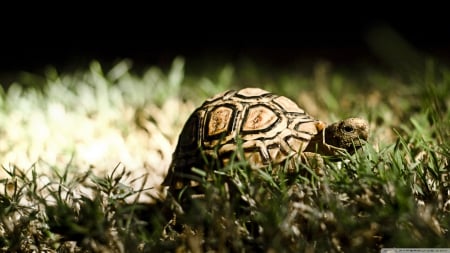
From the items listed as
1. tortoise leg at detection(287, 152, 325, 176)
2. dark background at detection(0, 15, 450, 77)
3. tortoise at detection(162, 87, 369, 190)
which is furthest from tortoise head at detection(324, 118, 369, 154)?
dark background at detection(0, 15, 450, 77)

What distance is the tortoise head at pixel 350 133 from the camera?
2057mm

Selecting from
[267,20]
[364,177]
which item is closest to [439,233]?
[364,177]

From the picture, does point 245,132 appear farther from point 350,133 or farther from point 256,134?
point 350,133

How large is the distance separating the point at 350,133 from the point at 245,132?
380 millimetres

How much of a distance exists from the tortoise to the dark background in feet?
10.6

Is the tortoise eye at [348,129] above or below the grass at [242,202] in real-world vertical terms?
above

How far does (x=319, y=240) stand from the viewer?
170 centimetres

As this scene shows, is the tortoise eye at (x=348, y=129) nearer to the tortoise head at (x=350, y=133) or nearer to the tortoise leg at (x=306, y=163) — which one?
the tortoise head at (x=350, y=133)

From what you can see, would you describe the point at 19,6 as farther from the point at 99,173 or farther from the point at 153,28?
the point at 99,173

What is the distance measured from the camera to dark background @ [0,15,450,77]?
6.16 meters

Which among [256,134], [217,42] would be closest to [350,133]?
[256,134]

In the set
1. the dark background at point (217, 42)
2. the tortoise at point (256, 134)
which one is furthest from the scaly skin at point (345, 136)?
the dark background at point (217, 42)

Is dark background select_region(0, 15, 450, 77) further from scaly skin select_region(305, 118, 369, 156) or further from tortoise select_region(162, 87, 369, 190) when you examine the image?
scaly skin select_region(305, 118, 369, 156)

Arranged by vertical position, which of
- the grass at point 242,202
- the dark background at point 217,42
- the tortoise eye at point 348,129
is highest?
the dark background at point 217,42
